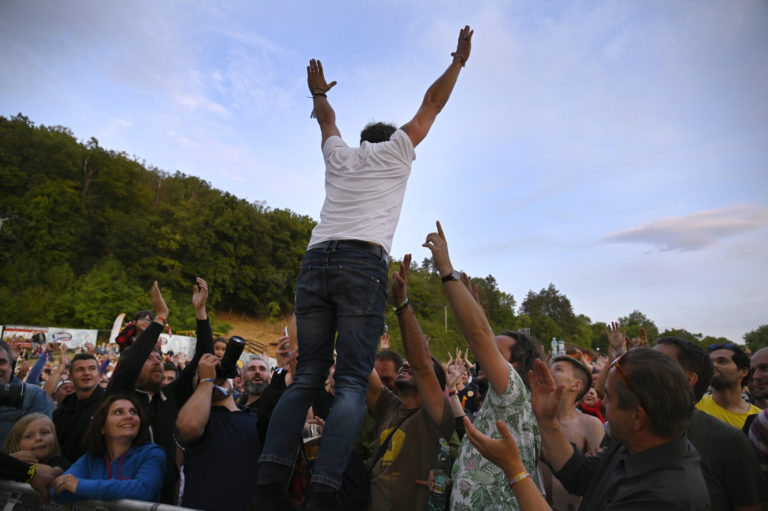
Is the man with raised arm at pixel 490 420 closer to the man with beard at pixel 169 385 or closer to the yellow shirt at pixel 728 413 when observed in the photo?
the man with beard at pixel 169 385

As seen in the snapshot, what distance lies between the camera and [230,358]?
3.62m

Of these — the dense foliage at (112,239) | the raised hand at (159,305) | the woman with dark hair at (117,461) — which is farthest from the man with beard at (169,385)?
the dense foliage at (112,239)

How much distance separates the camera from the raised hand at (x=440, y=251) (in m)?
3.00

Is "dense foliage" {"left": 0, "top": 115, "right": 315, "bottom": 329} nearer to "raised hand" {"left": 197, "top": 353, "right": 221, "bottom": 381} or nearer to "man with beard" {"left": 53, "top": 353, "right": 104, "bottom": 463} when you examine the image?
"man with beard" {"left": 53, "top": 353, "right": 104, "bottom": 463}

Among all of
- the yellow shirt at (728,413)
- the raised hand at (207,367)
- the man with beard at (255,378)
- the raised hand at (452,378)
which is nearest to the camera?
the raised hand at (207,367)

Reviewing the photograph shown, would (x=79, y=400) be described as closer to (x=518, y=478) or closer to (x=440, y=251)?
(x=440, y=251)

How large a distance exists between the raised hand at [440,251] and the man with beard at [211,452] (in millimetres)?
1709

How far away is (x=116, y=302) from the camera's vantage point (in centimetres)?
4109

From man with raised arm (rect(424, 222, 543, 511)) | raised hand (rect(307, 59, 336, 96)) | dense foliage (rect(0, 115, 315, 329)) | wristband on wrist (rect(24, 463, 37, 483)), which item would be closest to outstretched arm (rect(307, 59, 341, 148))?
raised hand (rect(307, 59, 336, 96))

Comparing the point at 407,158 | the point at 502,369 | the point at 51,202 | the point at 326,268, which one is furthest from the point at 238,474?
the point at 51,202

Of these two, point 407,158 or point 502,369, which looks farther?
point 407,158

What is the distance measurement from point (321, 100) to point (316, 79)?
0.19 metres

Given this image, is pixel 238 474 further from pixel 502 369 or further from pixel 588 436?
pixel 588 436

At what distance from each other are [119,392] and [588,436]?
3644 millimetres
